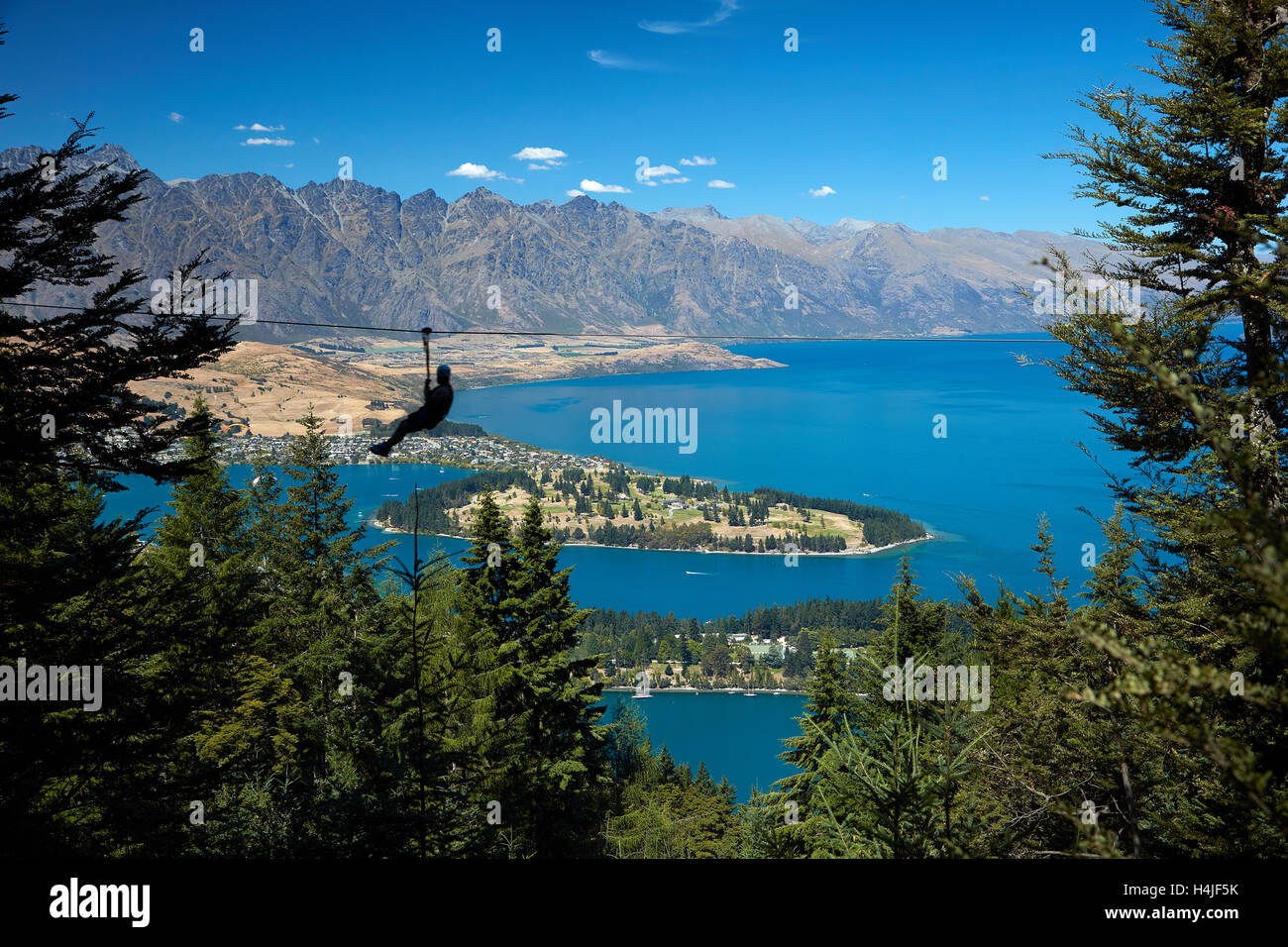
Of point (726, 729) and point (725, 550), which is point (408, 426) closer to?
point (726, 729)

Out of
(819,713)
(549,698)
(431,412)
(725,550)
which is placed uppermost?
(431,412)

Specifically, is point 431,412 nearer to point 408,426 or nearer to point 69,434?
point 408,426

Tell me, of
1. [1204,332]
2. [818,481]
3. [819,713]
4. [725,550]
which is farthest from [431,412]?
[818,481]

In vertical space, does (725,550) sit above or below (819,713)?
below

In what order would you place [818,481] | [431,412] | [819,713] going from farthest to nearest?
1. [818,481]
2. [819,713]
3. [431,412]

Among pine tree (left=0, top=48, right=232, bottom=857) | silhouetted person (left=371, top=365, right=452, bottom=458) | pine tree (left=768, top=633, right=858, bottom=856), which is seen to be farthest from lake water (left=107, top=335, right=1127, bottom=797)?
pine tree (left=0, top=48, right=232, bottom=857)

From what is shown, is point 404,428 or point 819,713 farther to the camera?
point 819,713

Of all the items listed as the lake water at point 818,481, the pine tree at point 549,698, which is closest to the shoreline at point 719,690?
the lake water at point 818,481

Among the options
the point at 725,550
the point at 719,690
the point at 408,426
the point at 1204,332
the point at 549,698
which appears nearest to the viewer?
the point at 408,426

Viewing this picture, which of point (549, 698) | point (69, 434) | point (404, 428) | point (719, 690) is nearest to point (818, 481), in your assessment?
point (719, 690)
